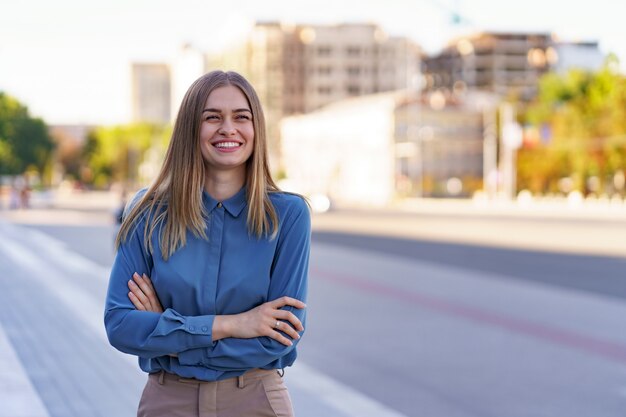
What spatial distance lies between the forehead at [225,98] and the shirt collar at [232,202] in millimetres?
214

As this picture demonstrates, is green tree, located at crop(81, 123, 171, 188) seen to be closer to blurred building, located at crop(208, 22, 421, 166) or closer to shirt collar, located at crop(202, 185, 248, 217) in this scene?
blurred building, located at crop(208, 22, 421, 166)

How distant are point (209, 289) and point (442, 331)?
7740 mm

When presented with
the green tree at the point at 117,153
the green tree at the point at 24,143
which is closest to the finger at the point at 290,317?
the green tree at the point at 24,143

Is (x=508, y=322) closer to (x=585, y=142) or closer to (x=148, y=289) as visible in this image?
(x=148, y=289)

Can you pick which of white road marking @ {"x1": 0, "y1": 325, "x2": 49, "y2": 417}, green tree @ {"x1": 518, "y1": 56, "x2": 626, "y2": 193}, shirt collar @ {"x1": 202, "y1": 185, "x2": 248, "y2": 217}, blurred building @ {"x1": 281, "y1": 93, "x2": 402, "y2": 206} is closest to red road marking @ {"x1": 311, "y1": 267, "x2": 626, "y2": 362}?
white road marking @ {"x1": 0, "y1": 325, "x2": 49, "y2": 417}

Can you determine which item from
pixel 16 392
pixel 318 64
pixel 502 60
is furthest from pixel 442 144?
pixel 16 392

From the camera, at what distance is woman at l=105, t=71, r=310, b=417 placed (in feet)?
8.12

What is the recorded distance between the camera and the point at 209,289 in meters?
2.48

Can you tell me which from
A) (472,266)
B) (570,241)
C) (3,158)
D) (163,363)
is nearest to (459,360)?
(163,363)

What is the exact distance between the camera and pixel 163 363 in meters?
2.52

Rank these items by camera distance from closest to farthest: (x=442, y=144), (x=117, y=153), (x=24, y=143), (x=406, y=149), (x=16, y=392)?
(x=16, y=392), (x=406, y=149), (x=24, y=143), (x=442, y=144), (x=117, y=153)

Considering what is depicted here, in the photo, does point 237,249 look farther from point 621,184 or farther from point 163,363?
point 621,184

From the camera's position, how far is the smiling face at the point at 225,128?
2.55m

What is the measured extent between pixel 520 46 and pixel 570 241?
113 metres
